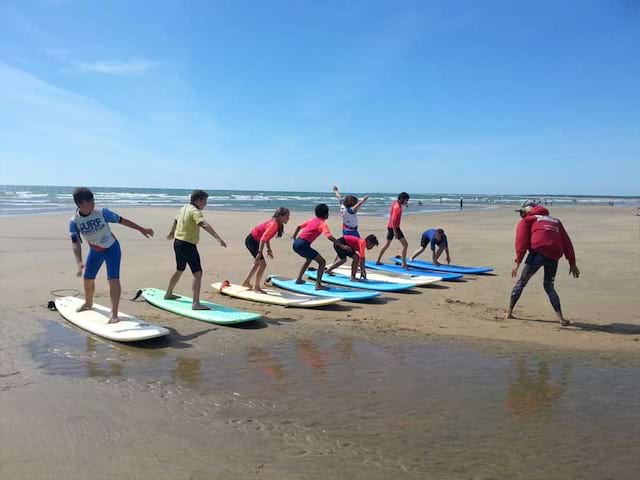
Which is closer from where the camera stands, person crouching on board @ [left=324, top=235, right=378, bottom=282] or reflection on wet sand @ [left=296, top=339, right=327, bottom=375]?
reflection on wet sand @ [left=296, top=339, right=327, bottom=375]

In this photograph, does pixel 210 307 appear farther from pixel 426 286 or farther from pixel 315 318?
pixel 426 286

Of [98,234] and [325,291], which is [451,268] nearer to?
[325,291]

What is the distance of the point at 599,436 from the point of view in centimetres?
351

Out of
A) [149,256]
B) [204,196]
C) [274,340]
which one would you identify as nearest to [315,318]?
[274,340]

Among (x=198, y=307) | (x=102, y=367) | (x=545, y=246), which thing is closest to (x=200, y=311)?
(x=198, y=307)

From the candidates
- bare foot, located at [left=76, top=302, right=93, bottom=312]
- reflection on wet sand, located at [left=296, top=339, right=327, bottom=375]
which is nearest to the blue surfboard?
reflection on wet sand, located at [left=296, top=339, right=327, bottom=375]

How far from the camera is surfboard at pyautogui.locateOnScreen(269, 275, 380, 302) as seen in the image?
26.0 ft

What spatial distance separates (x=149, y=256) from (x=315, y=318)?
22.1ft

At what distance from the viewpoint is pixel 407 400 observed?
4.08m

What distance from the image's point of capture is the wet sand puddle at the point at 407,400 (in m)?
3.21

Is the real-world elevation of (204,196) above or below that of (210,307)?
above

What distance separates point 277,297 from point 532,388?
4328mm

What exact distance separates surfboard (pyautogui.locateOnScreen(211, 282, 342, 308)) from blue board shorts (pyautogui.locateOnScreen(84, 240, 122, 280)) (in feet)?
7.66

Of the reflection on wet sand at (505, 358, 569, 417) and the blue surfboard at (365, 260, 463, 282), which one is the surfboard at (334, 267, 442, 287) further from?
the reflection on wet sand at (505, 358, 569, 417)
